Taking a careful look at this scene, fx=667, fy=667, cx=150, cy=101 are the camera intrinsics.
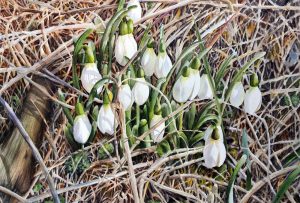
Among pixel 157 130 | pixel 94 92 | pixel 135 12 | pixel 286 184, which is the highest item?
pixel 135 12

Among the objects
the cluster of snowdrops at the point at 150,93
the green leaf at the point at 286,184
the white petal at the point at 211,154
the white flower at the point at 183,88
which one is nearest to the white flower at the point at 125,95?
the cluster of snowdrops at the point at 150,93

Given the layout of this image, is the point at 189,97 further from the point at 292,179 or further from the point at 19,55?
the point at 19,55

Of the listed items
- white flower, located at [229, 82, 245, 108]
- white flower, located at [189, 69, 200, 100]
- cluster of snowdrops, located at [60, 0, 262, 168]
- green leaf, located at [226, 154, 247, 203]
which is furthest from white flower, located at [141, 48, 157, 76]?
green leaf, located at [226, 154, 247, 203]

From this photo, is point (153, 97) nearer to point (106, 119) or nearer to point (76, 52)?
point (106, 119)

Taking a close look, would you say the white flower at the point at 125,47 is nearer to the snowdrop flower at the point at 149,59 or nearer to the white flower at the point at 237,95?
the snowdrop flower at the point at 149,59

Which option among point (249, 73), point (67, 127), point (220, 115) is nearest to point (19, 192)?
point (67, 127)

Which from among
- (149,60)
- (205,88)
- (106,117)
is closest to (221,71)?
(205,88)

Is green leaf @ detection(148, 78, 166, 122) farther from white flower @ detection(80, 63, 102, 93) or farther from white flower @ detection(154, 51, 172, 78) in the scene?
white flower @ detection(80, 63, 102, 93)
